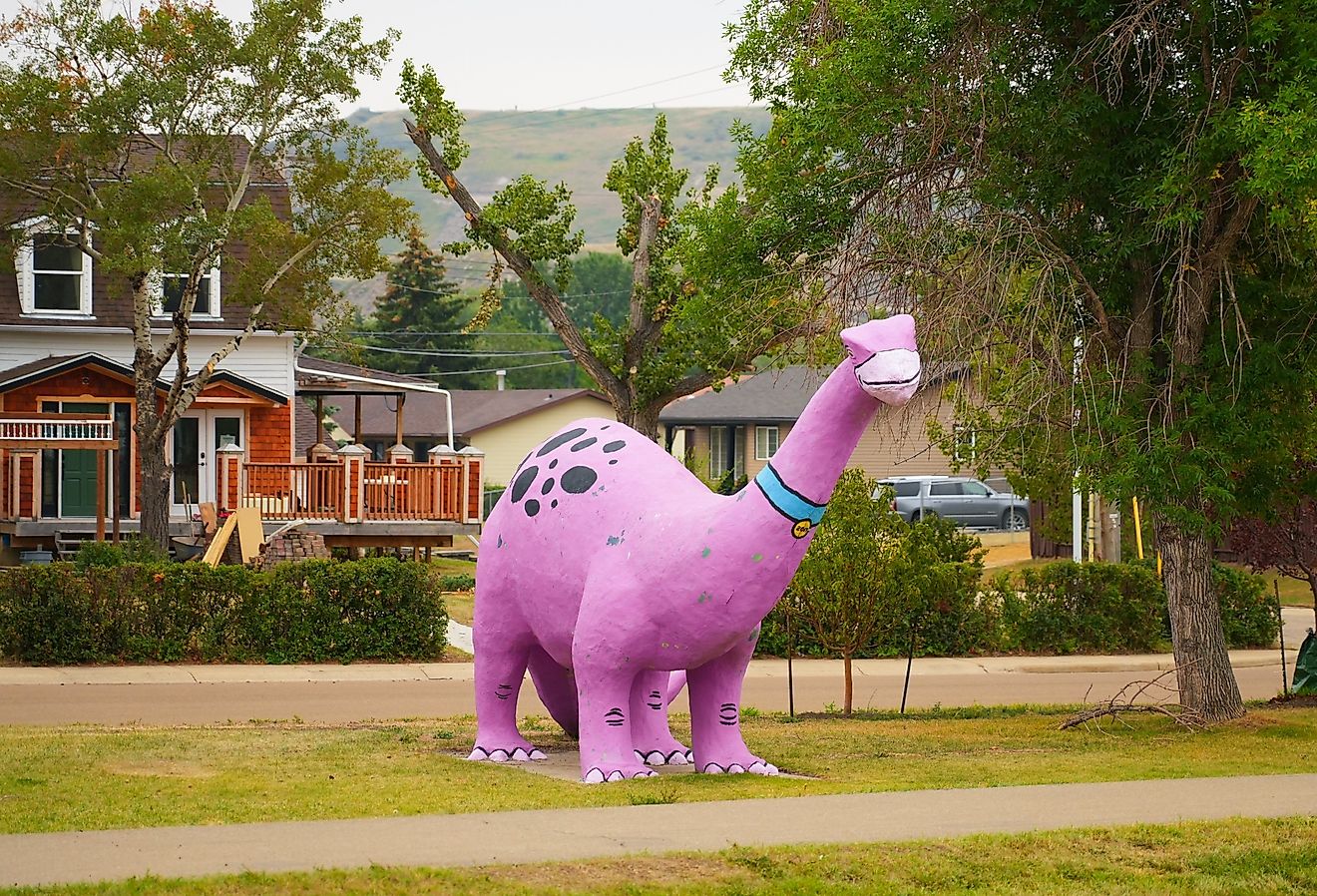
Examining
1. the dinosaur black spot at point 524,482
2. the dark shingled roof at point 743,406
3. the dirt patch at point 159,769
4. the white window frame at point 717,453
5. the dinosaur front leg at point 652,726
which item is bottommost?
the dirt patch at point 159,769

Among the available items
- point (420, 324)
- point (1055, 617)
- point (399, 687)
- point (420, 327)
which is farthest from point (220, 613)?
point (420, 324)

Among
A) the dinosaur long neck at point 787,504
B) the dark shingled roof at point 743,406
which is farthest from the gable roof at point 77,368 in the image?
the dark shingled roof at point 743,406

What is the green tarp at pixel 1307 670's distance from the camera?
1733cm

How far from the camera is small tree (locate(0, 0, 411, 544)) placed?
79.5ft

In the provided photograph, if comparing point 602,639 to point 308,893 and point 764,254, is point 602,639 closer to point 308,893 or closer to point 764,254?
point 308,893

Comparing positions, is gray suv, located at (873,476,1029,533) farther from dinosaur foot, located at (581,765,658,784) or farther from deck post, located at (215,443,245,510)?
dinosaur foot, located at (581,765,658,784)

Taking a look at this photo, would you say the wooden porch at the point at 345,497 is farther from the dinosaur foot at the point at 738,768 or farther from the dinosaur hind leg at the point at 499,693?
the dinosaur foot at the point at 738,768

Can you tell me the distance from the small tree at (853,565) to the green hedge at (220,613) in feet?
22.2

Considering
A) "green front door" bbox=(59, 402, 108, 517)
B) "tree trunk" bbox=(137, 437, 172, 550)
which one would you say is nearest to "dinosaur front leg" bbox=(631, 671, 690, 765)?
"tree trunk" bbox=(137, 437, 172, 550)

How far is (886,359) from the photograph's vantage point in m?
9.44

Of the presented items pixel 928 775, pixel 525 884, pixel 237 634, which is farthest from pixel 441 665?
pixel 525 884

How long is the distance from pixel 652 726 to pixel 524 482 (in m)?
1.93

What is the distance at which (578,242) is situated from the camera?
26.6 metres

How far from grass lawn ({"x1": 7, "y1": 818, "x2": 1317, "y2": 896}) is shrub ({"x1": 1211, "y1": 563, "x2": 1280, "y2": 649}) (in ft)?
53.4
